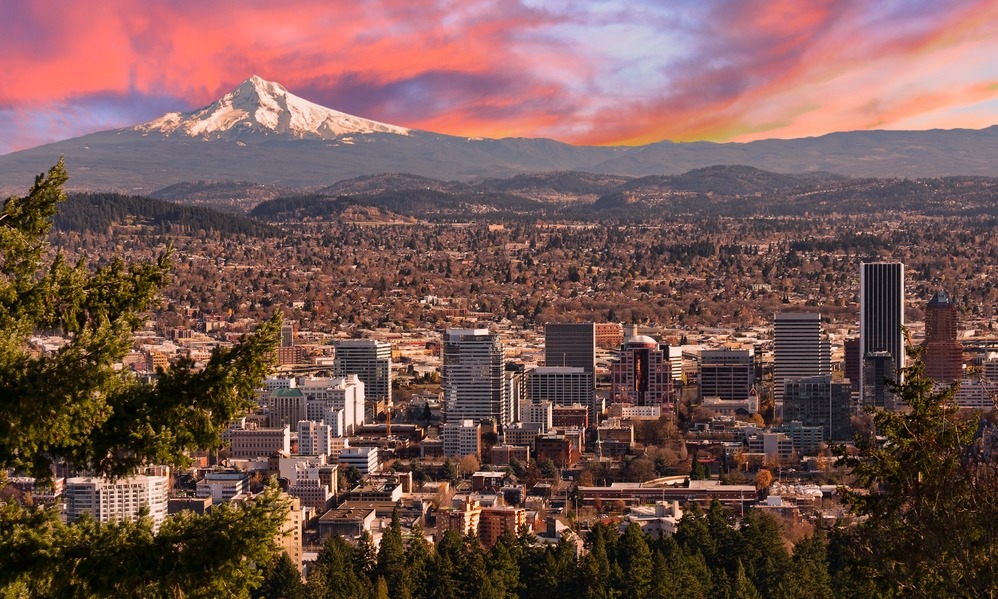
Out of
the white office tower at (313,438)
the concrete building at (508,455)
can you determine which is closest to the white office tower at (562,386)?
the concrete building at (508,455)

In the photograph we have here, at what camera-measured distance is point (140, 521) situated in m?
7.60

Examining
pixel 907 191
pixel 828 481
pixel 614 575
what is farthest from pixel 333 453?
pixel 907 191

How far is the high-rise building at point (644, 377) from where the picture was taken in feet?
194

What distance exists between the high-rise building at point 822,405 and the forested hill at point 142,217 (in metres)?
63.9

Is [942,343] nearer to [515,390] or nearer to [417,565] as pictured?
[515,390]

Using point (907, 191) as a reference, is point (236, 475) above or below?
below

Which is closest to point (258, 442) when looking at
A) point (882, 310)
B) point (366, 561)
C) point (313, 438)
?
point (313, 438)

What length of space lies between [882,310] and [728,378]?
1033 centimetres

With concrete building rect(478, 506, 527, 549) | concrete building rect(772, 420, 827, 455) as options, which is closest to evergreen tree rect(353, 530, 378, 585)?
concrete building rect(478, 506, 527, 549)

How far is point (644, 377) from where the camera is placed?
59.6m

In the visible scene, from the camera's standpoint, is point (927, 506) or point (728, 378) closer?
point (927, 506)

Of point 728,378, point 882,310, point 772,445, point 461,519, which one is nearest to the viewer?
point 461,519

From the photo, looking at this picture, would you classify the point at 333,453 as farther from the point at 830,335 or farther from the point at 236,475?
the point at 830,335

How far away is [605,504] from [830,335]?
133ft
